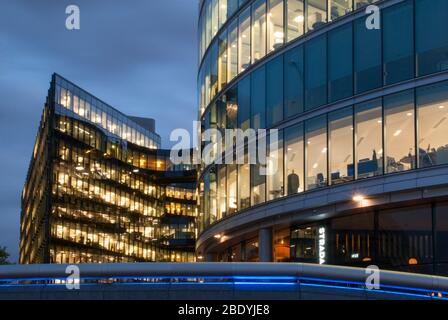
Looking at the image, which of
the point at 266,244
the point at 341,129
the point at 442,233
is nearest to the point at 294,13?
the point at 341,129

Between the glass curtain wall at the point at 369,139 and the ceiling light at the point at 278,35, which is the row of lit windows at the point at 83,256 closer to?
the ceiling light at the point at 278,35

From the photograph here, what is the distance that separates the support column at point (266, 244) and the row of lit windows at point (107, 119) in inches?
2731

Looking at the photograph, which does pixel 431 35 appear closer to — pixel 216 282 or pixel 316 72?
pixel 316 72

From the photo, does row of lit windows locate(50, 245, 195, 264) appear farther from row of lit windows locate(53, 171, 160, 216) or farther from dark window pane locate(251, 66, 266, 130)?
dark window pane locate(251, 66, 266, 130)

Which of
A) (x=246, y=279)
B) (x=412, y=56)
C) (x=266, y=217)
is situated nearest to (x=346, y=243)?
(x=266, y=217)

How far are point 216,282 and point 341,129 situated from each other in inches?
464

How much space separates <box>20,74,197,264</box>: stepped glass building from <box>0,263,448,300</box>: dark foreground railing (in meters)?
79.3

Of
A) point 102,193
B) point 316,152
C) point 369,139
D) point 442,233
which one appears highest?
point 102,193

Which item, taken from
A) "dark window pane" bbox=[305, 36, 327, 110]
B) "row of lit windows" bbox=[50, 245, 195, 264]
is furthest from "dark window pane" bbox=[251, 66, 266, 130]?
"row of lit windows" bbox=[50, 245, 195, 264]

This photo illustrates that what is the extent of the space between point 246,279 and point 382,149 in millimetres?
10285

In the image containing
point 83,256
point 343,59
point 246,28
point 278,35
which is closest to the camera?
point 343,59

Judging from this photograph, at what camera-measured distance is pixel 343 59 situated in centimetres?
3206

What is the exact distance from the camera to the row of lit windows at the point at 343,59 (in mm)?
29250

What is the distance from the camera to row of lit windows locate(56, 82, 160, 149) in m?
105
